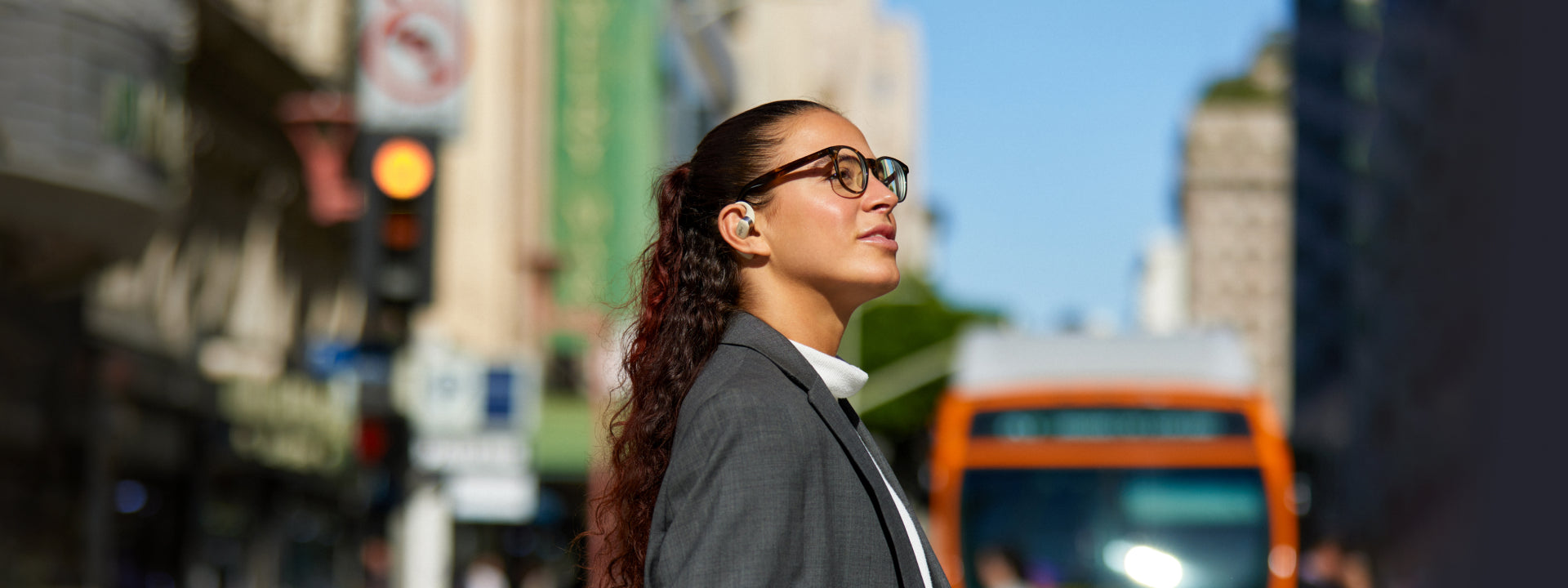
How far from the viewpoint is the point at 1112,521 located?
46.2ft

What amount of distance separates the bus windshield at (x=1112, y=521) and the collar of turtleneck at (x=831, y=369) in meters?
11.1

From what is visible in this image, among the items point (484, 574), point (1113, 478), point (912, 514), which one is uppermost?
point (912, 514)

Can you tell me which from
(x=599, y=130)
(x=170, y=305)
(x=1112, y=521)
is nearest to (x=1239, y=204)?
(x=599, y=130)

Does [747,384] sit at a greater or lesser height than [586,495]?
greater

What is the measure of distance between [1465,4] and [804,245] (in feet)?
97.7

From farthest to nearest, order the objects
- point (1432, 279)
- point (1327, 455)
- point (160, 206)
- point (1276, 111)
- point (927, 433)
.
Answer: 1. point (1276, 111)
2. point (1327, 455)
3. point (1432, 279)
4. point (927, 433)
5. point (160, 206)

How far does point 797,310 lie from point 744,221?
14cm

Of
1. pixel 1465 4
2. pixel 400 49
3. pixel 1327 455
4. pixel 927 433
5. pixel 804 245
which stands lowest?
pixel 1327 455

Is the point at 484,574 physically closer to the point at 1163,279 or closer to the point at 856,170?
the point at 856,170

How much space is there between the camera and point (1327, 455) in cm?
7288

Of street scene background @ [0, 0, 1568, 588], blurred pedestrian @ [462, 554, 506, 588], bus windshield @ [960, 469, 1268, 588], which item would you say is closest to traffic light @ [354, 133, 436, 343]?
street scene background @ [0, 0, 1568, 588]

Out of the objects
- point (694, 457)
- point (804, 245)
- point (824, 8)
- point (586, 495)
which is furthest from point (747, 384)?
point (824, 8)

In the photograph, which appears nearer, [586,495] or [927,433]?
[586,495]

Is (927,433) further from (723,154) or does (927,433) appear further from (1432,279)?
(1432,279)
